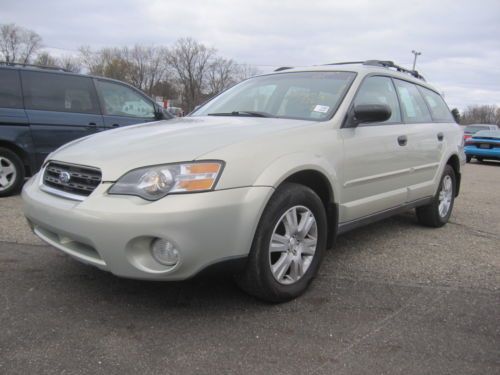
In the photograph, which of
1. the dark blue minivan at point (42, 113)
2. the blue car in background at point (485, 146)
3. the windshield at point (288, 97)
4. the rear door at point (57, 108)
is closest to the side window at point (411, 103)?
the windshield at point (288, 97)

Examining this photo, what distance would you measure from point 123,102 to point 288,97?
3.90m

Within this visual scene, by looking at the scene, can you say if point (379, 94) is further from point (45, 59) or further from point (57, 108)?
point (45, 59)

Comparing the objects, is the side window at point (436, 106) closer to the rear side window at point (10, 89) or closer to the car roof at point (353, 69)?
the car roof at point (353, 69)

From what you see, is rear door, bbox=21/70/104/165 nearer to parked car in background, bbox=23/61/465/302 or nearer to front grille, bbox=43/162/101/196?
parked car in background, bbox=23/61/465/302

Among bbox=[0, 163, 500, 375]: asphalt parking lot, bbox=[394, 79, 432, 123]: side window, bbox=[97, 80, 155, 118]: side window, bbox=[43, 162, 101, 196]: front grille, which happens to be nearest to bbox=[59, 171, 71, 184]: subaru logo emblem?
bbox=[43, 162, 101, 196]: front grille

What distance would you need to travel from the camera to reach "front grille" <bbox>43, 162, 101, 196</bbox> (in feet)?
8.59

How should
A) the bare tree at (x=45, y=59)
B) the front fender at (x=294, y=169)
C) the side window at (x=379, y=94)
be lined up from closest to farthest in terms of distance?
the front fender at (x=294, y=169)
the side window at (x=379, y=94)
the bare tree at (x=45, y=59)

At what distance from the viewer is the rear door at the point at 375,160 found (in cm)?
344

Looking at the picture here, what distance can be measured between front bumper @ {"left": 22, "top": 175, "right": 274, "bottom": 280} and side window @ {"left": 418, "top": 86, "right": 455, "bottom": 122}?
3.09 m

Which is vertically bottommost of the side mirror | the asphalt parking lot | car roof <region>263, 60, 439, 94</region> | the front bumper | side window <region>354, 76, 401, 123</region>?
the asphalt parking lot

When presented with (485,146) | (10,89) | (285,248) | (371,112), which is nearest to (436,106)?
(371,112)

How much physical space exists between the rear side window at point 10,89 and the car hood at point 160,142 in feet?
10.9

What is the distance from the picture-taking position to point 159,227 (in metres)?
2.35

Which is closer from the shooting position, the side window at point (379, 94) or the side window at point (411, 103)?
the side window at point (379, 94)
